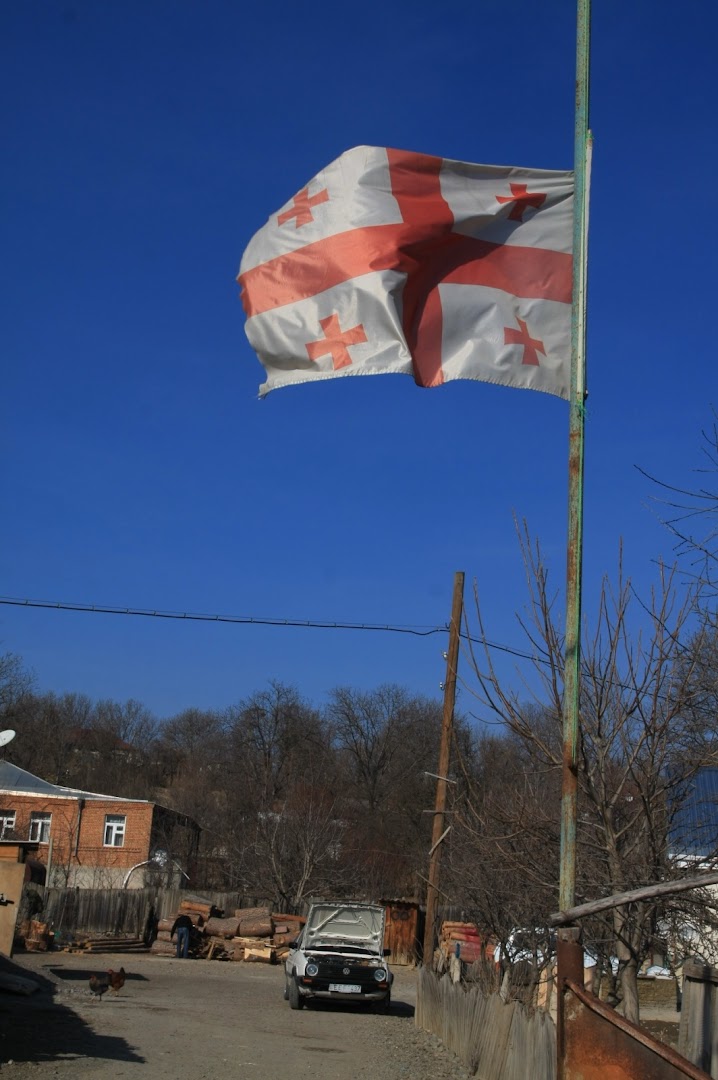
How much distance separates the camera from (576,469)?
6.38 meters

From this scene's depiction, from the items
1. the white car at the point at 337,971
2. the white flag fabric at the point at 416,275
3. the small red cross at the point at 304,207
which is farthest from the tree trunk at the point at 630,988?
the white car at the point at 337,971

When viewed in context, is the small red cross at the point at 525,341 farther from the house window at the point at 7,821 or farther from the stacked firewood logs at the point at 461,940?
the house window at the point at 7,821

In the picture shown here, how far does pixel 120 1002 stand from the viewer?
21.0 meters

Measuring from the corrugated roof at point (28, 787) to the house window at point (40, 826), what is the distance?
39.7 inches

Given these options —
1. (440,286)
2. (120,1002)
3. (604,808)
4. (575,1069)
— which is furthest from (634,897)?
(120,1002)

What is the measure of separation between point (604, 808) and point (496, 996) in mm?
4917

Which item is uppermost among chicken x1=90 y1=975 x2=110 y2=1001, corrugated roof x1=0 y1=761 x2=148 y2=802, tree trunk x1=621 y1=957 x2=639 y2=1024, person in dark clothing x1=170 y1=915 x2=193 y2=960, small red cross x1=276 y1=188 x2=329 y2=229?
small red cross x1=276 y1=188 x2=329 y2=229

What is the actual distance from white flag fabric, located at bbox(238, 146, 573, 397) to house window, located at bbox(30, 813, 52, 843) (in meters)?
47.2

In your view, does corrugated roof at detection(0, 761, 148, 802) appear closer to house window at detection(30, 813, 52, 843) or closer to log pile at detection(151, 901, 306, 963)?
house window at detection(30, 813, 52, 843)

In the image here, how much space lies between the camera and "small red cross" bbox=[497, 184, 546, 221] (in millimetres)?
7262

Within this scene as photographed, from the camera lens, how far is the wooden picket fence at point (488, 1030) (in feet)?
31.4

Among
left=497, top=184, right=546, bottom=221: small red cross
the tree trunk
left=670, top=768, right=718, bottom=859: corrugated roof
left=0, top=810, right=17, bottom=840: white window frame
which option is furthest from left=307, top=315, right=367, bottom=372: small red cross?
left=0, top=810, right=17, bottom=840: white window frame

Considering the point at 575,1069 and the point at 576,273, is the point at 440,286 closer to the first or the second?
the point at 576,273

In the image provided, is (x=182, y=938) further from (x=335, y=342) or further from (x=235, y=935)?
(x=335, y=342)
